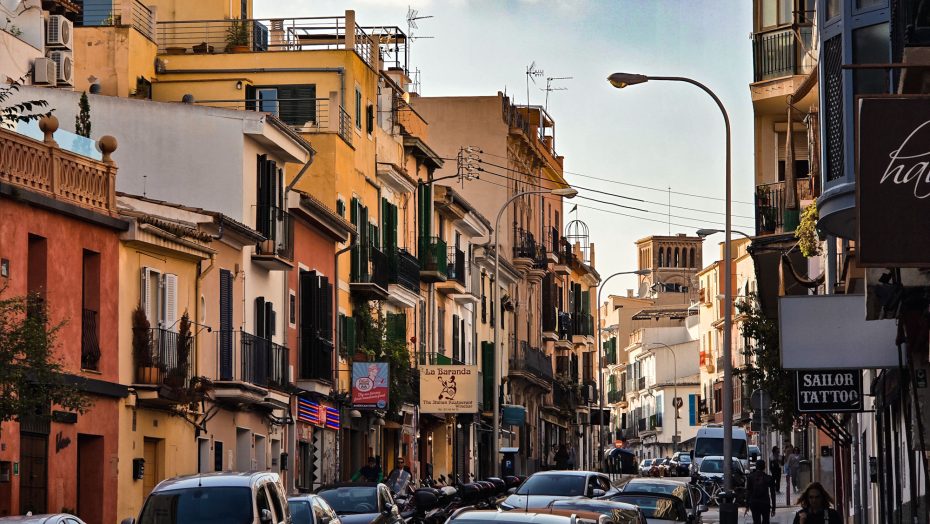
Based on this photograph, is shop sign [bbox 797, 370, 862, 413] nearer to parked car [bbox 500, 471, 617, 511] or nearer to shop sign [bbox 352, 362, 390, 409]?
parked car [bbox 500, 471, 617, 511]

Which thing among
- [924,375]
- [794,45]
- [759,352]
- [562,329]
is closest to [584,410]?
[562,329]

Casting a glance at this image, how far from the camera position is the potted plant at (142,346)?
34.0m

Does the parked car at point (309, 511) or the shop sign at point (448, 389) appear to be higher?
the shop sign at point (448, 389)

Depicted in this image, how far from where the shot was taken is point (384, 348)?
171ft

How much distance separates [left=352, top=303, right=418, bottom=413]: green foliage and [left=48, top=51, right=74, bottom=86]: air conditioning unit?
474 inches

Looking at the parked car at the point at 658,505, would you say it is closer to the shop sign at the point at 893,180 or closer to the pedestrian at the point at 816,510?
the pedestrian at the point at 816,510

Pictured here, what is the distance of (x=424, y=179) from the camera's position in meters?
62.6

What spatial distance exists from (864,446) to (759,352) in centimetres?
944

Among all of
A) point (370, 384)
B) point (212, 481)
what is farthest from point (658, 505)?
point (370, 384)

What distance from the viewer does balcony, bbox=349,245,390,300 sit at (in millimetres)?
51375

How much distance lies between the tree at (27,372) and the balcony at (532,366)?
57738mm

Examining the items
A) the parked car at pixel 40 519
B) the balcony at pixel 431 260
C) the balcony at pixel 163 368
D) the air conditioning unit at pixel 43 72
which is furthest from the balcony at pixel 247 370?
the parked car at pixel 40 519

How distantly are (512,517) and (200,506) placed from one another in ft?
19.4

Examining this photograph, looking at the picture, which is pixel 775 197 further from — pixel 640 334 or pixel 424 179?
pixel 640 334
